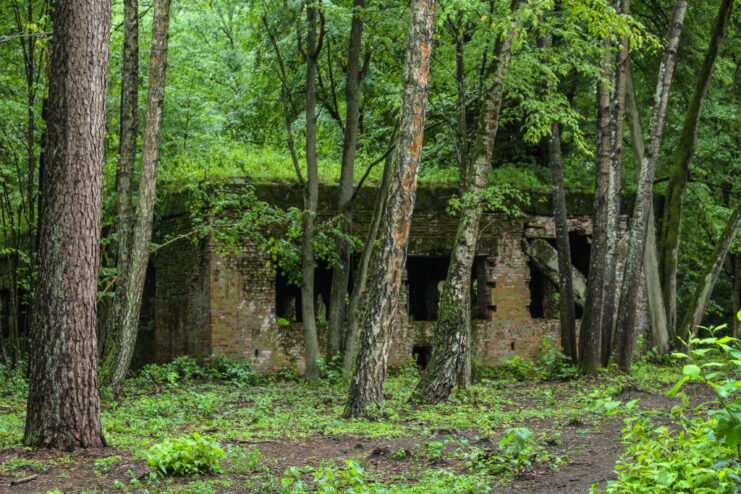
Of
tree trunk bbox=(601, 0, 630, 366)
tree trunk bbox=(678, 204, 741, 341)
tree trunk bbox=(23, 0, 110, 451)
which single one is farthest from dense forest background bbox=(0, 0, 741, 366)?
tree trunk bbox=(23, 0, 110, 451)

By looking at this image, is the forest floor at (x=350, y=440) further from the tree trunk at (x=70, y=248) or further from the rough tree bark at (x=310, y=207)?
the rough tree bark at (x=310, y=207)

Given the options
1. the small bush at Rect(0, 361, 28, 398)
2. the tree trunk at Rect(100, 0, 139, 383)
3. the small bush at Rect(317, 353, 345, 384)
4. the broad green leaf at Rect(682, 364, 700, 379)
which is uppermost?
the tree trunk at Rect(100, 0, 139, 383)

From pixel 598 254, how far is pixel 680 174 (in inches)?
118

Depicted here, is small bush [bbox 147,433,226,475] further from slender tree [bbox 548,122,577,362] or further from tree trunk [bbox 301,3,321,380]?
slender tree [bbox 548,122,577,362]

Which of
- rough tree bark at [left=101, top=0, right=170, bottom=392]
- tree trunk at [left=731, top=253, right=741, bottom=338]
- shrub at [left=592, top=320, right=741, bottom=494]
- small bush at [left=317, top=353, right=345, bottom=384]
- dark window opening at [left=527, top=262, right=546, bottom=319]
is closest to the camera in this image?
shrub at [left=592, top=320, right=741, bottom=494]

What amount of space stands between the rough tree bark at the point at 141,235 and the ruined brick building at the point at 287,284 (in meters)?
3.89

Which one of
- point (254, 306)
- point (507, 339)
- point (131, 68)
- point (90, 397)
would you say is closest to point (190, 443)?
point (90, 397)

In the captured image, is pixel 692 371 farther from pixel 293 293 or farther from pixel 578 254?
pixel 293 293

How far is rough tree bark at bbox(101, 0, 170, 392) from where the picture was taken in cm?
1055

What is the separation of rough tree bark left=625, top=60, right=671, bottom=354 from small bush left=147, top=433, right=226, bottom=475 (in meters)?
10.9

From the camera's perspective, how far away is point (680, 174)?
1530 centimetres

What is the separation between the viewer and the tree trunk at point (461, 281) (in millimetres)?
10078

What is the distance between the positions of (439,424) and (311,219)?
549 centimetres

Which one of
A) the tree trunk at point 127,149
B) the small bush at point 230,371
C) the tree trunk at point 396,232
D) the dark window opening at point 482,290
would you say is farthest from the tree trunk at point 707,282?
the tree trunk at point 127,149
